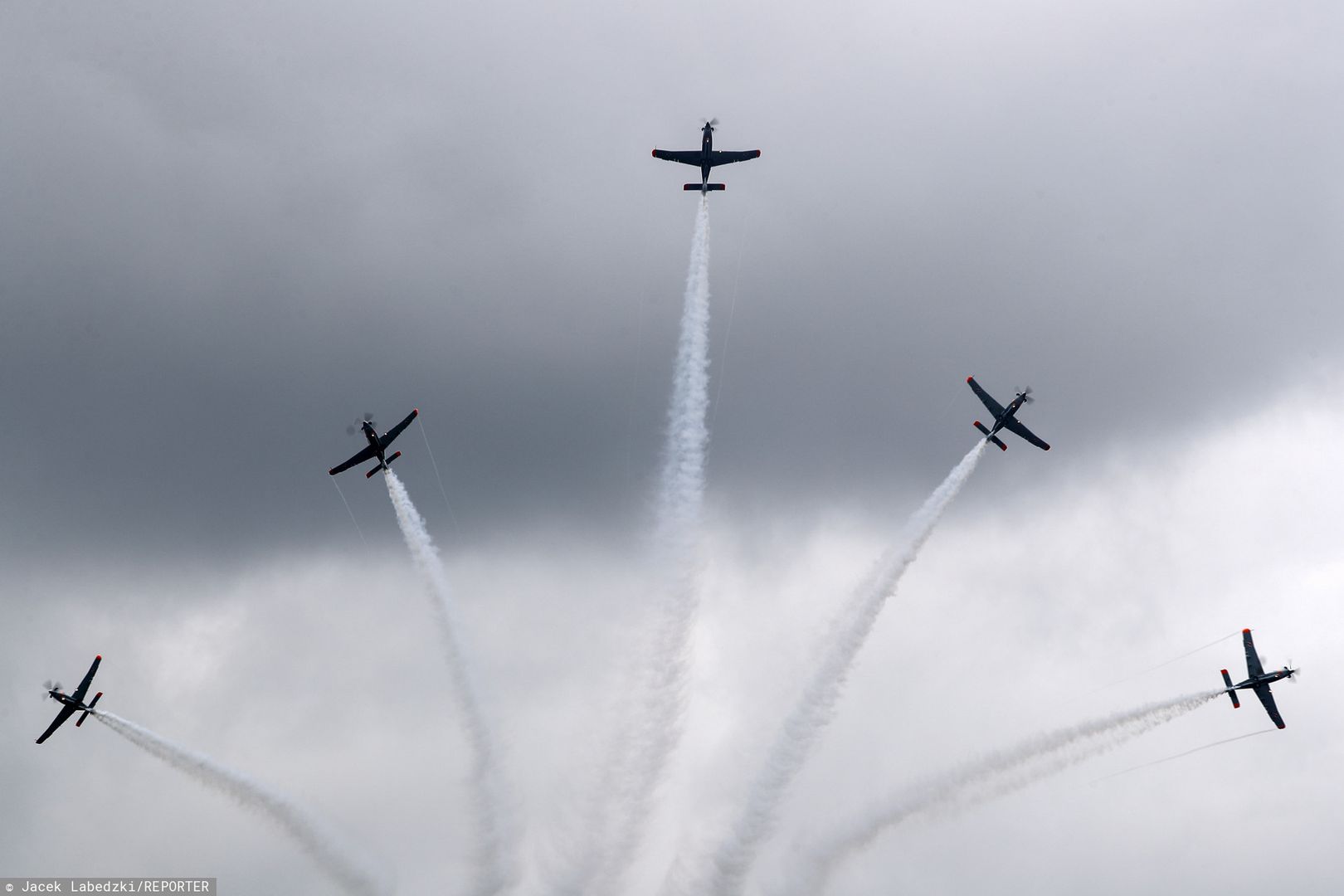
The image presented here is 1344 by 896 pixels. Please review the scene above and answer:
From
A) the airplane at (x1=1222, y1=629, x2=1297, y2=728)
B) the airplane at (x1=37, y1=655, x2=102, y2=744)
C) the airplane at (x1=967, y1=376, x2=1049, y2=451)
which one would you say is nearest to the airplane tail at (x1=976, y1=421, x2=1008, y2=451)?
the airplane at (x1=967, y1=376, x2=1049, y2=451)

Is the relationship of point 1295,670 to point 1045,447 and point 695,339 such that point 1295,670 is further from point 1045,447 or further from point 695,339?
point 695,339

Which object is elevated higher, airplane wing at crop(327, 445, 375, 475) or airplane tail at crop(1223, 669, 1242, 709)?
airplane wing at crop(327, 445, 375, 475)

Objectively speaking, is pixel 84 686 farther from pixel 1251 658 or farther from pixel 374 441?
pixel 1251 658

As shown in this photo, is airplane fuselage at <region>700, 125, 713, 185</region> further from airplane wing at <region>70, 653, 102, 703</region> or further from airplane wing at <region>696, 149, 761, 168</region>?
airplane wing at <region>70, 653, 102, 703</region>

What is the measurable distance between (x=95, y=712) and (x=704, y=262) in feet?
182

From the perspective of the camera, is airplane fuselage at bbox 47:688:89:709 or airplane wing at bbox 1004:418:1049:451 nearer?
airplane wing at bbox 1004:418:1049:451

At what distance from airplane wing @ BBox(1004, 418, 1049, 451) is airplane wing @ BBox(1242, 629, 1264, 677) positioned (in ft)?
63.4

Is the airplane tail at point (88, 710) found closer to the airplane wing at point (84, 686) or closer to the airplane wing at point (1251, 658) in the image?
the airplane wing at point (84, 686)

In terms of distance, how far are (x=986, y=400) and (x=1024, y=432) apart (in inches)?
129

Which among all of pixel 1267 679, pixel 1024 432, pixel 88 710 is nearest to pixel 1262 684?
pixel 1267 679

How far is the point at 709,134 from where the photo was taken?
242 ft

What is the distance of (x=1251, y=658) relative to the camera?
77188 millimetres

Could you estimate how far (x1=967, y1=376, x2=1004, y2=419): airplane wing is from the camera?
74188mm

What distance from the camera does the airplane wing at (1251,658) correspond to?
250 feet
